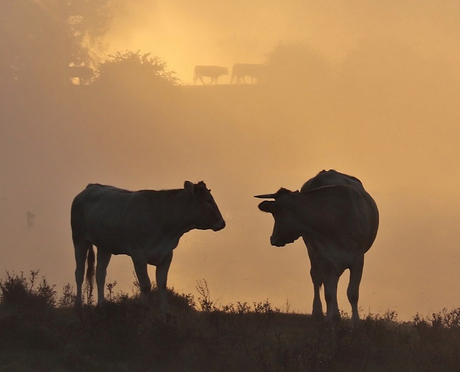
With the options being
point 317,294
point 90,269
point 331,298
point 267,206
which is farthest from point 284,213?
point 90,269

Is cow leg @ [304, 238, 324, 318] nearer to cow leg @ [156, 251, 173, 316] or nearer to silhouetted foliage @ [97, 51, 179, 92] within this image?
cow leg @ [156, 251, 173, 316]

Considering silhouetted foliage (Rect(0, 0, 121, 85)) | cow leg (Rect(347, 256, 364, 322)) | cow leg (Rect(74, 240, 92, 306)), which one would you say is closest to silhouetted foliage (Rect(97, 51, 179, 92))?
silhouetted foliage (Rect(0, 0, 121, 85))

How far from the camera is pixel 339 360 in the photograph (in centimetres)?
1426

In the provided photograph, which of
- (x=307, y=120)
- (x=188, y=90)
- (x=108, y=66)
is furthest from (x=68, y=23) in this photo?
(x=307, y=120)

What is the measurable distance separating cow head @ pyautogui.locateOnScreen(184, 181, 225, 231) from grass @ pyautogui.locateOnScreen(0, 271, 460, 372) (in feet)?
4.42

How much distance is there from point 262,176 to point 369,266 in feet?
89.2

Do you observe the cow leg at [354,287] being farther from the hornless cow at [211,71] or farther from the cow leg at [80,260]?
the hornless cow at [211,71]

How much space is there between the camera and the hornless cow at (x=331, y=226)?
53.6 feet

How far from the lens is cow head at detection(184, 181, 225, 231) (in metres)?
16.7

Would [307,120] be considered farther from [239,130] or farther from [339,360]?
[339,360]

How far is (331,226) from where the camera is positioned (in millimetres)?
16453

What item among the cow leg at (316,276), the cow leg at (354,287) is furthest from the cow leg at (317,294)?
the cow leg at (354,287)

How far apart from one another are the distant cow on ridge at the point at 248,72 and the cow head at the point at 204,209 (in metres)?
107

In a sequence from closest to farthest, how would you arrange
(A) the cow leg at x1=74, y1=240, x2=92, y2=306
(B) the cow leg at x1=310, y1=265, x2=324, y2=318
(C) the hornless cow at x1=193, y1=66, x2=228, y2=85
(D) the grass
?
(D) the grass
(B) the cow leg at x1=310, y1=265, x2=324, y2=318
(A) the cow leg at x1=74, y1=240, x2=92, y2=306
(C) the hornless cow at x1=193, y1=66, x2=228, y2=85
